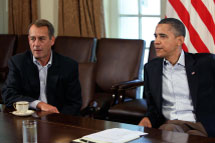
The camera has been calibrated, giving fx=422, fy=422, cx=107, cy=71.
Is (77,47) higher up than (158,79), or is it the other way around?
(77,47)

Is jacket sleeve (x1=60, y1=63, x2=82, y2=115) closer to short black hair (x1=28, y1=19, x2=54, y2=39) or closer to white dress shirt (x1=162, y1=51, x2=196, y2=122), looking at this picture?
short black hair (x1=28, y1=19, x2=54, y2=39)

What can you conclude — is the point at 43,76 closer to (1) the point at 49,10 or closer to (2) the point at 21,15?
(1) the point at 49,10

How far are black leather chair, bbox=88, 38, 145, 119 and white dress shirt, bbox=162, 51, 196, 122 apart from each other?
50.0 inches

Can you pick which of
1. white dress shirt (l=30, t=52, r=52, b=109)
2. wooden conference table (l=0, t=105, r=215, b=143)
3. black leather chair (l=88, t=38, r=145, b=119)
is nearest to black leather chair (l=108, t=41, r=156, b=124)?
black leather chair (l=88, t=38, r=145, b=119)

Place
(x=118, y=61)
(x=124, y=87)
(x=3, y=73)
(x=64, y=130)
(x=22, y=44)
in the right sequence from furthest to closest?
(x=22, y=44) < (x=3, y=73) < (x=118, y=61) < (x=124, y=87) < (x=64, y=130)

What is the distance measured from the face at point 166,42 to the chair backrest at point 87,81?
2.36 feet

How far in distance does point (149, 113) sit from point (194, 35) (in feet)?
3.69

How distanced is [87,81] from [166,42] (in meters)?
0.81

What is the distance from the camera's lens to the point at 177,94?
9.77 ft

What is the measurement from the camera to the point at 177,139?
1976mm

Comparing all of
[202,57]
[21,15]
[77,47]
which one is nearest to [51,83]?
[202,57]

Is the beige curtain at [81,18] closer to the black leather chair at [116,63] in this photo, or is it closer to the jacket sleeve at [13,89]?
the black leather chair at [116,63]

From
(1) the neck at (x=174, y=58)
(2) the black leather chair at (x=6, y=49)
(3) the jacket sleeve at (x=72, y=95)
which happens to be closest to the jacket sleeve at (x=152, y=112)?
(1) the neck at (x=174, y=58)

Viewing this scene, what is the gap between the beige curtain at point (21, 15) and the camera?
18.4 feet
